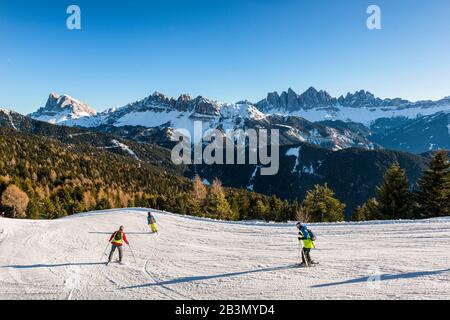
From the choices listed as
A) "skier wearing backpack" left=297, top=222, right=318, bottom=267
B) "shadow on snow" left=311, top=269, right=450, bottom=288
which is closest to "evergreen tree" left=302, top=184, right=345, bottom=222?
"skier wearing backpack" left=297, top=222, right=318, bottom=267

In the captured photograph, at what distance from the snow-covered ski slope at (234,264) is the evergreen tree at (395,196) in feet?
53.2

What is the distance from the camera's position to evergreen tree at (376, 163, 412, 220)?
4234cm

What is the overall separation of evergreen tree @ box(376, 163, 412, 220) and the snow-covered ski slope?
16212 millimetres

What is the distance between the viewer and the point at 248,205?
280 feet

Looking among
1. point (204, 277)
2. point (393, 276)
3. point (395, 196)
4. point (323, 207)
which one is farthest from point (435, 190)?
point (204, 277)

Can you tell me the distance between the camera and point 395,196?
141ft

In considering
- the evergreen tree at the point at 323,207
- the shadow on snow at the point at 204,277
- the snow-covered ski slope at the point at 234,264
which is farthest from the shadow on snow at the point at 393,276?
the evergreen tree at the point at 323,207

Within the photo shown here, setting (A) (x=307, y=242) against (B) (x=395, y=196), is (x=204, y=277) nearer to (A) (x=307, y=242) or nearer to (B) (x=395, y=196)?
(A) (x=307, y=242)

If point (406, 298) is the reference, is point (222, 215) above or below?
below

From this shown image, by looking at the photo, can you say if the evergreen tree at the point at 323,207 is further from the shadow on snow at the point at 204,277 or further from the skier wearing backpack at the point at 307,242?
the shadow on snow at the point at 204,277

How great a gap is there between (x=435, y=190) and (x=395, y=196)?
4.79m
